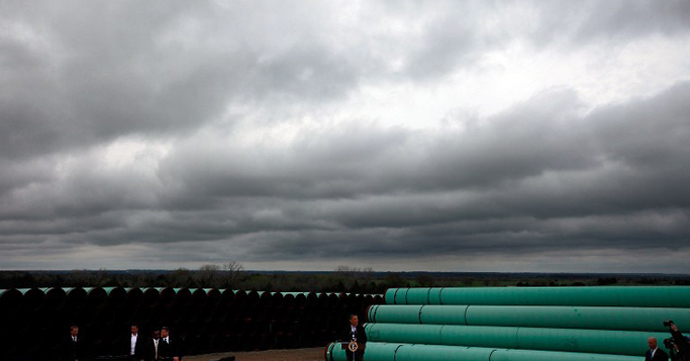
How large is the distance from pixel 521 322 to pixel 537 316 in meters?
0.53

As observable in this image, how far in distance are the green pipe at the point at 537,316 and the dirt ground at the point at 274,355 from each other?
148 inches

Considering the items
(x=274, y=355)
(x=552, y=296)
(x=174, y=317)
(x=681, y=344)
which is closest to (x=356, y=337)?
(x=552, y=296)

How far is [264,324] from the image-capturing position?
24.3 metres

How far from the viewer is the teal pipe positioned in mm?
14356

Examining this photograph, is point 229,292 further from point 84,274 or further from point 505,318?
point 84,274

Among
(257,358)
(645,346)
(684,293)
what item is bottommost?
(257,358)

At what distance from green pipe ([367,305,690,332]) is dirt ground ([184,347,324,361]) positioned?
375cm

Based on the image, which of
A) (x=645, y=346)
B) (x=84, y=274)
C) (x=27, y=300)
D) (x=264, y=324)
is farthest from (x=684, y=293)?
(x=84, y=274)

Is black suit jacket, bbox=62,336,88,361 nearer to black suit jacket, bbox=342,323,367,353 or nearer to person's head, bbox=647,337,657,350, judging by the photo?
black suit jacket, bbox=342,323,367,353

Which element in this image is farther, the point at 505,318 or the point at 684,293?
the point at 505,318

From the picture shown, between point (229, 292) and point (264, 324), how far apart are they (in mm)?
2208

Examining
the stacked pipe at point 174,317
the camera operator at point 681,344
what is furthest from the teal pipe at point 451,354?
the stacked pipe at point 174,317

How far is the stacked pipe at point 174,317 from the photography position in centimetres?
1758

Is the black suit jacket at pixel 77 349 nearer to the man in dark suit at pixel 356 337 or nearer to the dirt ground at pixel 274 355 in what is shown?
the dirt ground at pixel 274 355
